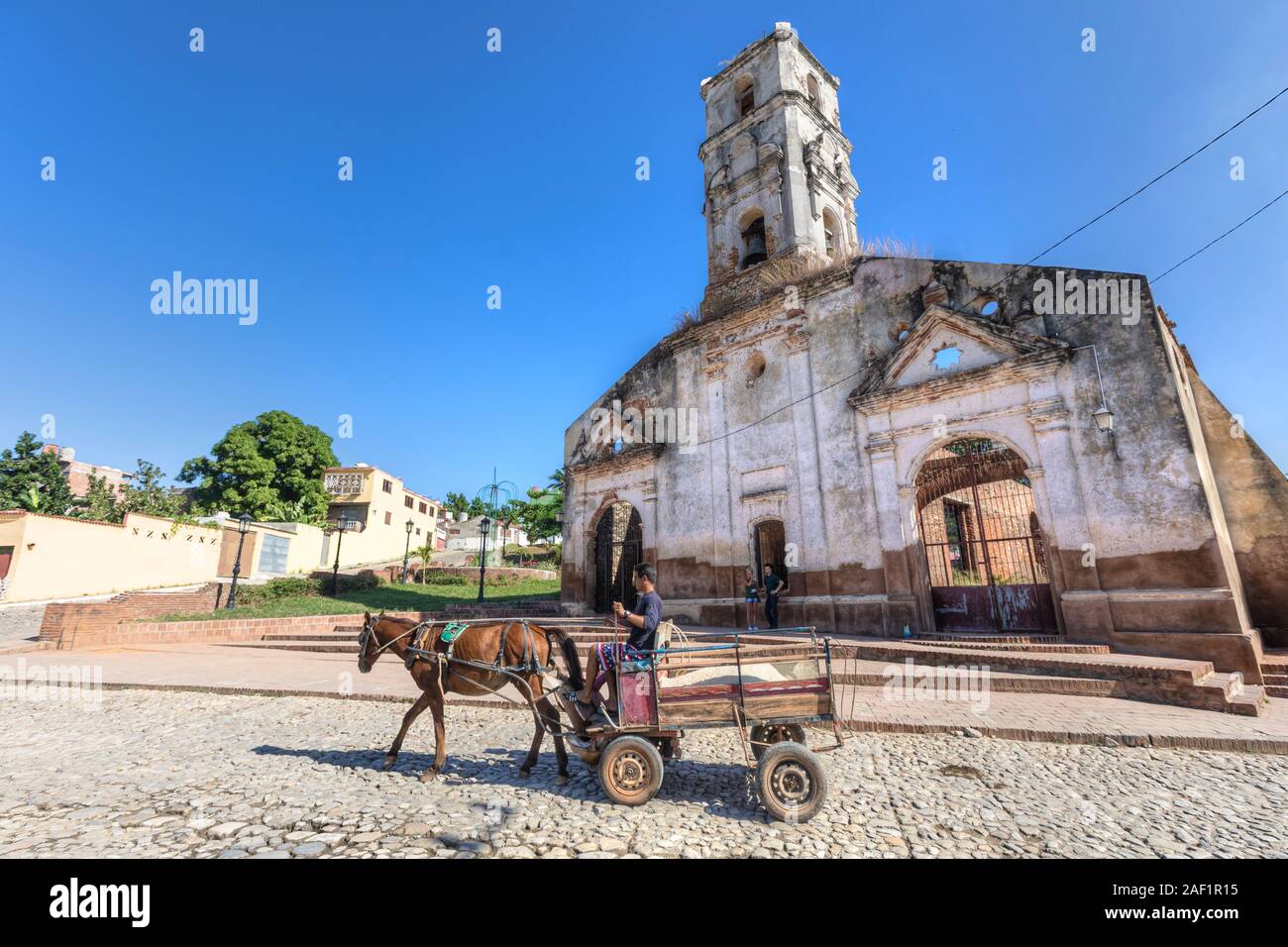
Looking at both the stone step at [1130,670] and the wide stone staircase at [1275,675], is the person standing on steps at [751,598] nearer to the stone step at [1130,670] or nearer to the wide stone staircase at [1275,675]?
the stone step at [1130,670]

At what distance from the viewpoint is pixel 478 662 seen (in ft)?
19.2

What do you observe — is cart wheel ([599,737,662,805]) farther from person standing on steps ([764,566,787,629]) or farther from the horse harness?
person standing on steps ([764,566,787,629])

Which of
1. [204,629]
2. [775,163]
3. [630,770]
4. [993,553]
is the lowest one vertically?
[630,770]

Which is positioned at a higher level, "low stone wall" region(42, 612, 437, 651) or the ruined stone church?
the ruined stone church

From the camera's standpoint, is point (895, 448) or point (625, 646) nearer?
point (625, 646)

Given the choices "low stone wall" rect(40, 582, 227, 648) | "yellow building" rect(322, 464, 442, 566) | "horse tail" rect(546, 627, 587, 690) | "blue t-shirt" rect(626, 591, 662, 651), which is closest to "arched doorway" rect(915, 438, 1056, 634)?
"blue t-shirt" rect(626, 591, 662, 651)

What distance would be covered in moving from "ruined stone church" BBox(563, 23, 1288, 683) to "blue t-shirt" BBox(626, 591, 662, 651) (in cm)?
855

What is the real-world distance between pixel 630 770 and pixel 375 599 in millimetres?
21114

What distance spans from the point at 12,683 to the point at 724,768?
45.1 ft

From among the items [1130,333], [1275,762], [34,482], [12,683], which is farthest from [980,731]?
[34,482]

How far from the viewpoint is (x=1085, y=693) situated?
796 centimetres

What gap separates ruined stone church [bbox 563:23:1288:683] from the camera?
9820 mm

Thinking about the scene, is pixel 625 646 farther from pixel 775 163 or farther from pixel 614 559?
pixel 775 163

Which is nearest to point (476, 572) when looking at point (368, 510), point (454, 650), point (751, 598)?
point (368, 510)
